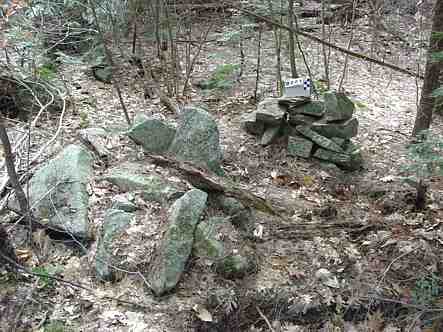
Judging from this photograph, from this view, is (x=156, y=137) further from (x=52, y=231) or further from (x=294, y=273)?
(x=294, y=273)

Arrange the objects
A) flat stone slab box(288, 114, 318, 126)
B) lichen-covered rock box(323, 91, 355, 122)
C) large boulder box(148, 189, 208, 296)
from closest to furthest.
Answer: large boulder box(148, 189, 208, 296), lichen-covered rock box(323, 91, 355, 122), flat stone slab box(288, 114, 318, 126)

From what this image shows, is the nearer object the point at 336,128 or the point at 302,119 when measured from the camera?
the point at 336,128

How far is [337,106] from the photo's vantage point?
19.5 ft

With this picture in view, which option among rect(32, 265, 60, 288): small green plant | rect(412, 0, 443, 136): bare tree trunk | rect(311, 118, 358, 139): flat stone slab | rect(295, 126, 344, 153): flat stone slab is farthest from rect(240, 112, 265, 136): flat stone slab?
rect(32, 265, 60, 288): small green plant

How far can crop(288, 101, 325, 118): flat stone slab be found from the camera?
6121 millimetres

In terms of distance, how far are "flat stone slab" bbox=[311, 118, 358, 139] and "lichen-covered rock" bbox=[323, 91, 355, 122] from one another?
9 cm

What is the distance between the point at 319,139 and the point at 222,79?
3.14 m

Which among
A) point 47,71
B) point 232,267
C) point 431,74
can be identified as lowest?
point 232,267

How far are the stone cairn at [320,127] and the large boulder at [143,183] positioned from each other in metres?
2.36

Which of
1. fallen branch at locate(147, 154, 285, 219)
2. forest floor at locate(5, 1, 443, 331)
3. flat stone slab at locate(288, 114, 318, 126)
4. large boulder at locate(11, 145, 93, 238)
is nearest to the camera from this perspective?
forest floor at locate(5, 1, 443, 331)

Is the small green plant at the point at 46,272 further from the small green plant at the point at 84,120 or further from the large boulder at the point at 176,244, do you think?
the small green plant at the point at 84,120

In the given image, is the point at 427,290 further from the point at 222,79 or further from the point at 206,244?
the point at 222,79

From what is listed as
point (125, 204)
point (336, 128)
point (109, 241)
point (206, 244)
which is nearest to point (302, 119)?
point (336, 128)

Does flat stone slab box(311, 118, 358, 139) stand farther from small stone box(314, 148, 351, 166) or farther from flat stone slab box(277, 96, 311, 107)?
flat stone slab box(277, 96, 311, 107)
